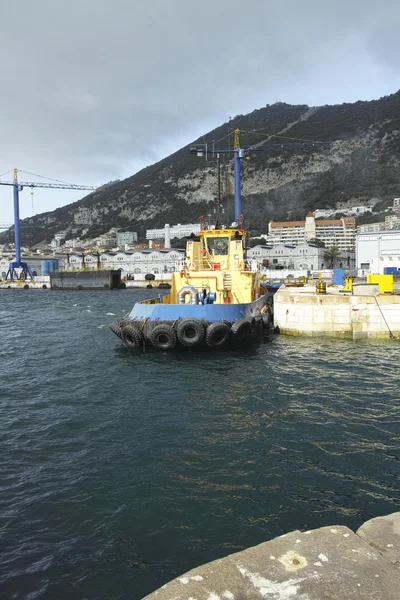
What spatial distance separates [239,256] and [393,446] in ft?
52.6

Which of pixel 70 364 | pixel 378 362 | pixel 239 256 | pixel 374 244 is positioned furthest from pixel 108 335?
pixel 374 244

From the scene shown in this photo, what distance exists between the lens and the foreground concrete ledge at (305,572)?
352 centimetres

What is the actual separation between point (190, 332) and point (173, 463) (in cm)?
1120

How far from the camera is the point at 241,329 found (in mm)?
21281

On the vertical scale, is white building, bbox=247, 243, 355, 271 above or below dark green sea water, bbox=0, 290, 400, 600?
above

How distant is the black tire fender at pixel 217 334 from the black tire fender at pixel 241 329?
1.20 feet

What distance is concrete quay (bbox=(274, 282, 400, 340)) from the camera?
77.0 feet

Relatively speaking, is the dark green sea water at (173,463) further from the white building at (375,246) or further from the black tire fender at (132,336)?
the white building at (375,246)

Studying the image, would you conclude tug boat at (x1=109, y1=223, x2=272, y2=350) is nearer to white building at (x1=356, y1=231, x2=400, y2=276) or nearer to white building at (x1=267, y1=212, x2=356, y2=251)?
white building at (x1=356, y1=231, x2=400, y2=276)

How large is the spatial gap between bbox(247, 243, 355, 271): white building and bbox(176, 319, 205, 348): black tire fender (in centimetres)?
8118

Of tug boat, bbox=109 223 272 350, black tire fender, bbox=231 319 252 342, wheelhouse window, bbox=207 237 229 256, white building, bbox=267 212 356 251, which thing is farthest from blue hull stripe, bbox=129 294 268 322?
white building, bbox=267 212 356 251

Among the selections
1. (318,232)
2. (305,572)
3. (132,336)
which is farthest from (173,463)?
(318,232)

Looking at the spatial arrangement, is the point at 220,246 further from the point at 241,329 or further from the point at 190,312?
the point at 241,329

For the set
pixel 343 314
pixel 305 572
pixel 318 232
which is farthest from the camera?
pixel 318 232
